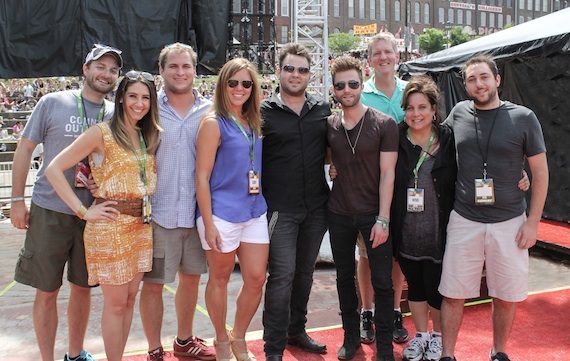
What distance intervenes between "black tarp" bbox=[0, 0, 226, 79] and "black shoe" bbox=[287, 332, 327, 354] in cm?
288

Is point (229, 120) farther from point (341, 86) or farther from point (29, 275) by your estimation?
point (29, 275)

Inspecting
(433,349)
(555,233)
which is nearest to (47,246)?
(433,349)

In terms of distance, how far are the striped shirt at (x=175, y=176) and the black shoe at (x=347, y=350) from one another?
55.8 inches

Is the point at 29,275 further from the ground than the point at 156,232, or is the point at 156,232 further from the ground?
the point at 156,232

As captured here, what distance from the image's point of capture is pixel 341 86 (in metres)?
3.49

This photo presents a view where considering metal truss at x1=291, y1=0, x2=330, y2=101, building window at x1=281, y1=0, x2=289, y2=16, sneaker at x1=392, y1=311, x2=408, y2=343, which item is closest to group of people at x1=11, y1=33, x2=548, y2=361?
sneaker at x1=392, y1=311, x2=408, y2=343

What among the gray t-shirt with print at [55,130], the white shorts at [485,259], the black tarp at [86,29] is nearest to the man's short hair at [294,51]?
the gray t-shirt with print at [55,130]

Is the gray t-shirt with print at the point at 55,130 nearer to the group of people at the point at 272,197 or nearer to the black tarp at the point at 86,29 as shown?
the group of people at the point at 272,197

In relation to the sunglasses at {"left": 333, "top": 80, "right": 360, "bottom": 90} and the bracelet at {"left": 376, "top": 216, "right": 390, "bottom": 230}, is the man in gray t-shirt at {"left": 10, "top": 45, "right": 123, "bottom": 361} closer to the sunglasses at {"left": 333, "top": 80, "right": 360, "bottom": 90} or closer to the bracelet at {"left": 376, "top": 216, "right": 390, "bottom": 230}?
→ the sunglasses at {"left": 333, "top": 80, "right": 360, "bottom": 90}

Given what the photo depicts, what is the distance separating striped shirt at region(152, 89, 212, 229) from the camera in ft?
11.2

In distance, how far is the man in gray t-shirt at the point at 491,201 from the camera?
3.28 meters

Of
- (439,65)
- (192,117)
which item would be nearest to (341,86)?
(192,117)

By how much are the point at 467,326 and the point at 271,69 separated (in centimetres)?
417

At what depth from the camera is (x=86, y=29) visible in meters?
4.82
